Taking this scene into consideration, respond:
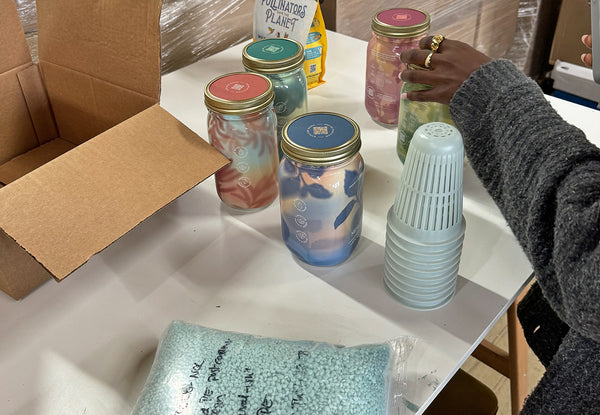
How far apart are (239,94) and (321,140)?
5.5 inches

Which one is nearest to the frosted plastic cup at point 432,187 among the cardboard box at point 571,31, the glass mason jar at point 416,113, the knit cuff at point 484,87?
the knit cuff at point 484,87

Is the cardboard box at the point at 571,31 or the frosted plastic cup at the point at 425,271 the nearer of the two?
the frosted plastic cup at the point at 425,271

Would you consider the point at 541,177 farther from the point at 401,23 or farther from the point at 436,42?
the point at 401,23

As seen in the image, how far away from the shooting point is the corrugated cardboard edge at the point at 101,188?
21.7 inches

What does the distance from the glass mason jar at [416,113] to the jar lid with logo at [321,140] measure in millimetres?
168

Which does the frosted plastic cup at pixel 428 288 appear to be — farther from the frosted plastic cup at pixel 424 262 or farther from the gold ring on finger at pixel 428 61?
the gold ring on finger at pixel 428 61

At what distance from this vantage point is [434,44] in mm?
711

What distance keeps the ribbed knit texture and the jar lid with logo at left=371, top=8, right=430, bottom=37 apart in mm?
210

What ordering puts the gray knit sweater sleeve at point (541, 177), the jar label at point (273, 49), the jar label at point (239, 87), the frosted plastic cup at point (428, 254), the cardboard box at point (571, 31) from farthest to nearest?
1. the cardboard box at point (571, 31)
2. the jar label at point (273, 49)
3. the jar label at point (239, 87)
4. the frosted plastic cup at point (428, 254)
5. the gray knit sweater sleeve at point (541, 177)

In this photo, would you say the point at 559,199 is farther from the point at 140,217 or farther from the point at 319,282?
the point at 140,217

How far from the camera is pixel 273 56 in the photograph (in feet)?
2.55

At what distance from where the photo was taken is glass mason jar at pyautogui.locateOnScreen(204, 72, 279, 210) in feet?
2.18

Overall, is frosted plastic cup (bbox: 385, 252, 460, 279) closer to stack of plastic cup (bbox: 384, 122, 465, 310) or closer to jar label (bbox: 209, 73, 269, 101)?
stack of plastic cup (bbox: 384, 122, 465, 310)

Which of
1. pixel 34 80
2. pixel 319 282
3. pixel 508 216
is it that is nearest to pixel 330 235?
pixel 319 282
